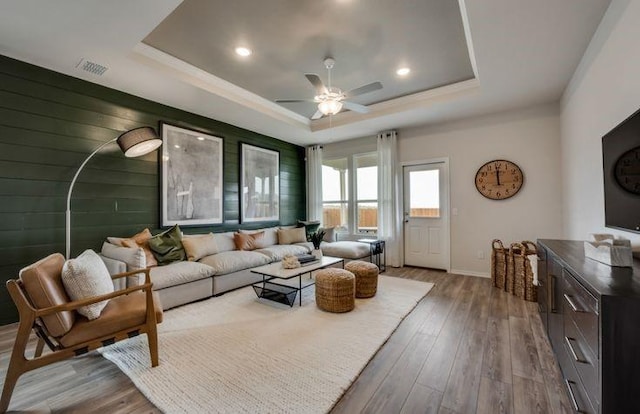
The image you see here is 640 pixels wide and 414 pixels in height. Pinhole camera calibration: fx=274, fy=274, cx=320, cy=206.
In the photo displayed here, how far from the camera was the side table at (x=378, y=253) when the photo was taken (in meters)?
5.09

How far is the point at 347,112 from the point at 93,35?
3.59m

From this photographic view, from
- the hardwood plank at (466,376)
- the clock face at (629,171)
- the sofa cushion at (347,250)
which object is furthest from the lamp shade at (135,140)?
the clock face at (629,171)

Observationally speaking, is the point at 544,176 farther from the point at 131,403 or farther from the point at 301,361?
the point at 131,403

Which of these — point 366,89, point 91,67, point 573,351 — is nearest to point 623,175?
point 573,351

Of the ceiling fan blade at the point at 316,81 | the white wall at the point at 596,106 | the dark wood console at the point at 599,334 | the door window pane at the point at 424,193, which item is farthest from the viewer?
the door window pane at the point at 424,193

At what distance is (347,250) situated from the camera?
4840 millimetres

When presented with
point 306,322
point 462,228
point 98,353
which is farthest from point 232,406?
point 462,228

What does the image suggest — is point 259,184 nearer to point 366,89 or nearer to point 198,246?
point 198,246

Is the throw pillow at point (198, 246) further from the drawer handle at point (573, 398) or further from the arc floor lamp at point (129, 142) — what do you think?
the drawer handle at point (573, 398)

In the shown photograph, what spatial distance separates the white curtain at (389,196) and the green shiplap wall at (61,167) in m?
3.67

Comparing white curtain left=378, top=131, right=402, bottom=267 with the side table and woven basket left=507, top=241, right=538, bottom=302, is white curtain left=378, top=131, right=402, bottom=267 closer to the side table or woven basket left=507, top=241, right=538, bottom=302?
the side table

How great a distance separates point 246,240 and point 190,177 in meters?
1.34

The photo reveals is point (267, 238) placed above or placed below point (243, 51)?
below

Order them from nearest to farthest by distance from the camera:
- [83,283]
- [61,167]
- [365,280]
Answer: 1. [83,283]
2. [61,167]
3. [365,280]
